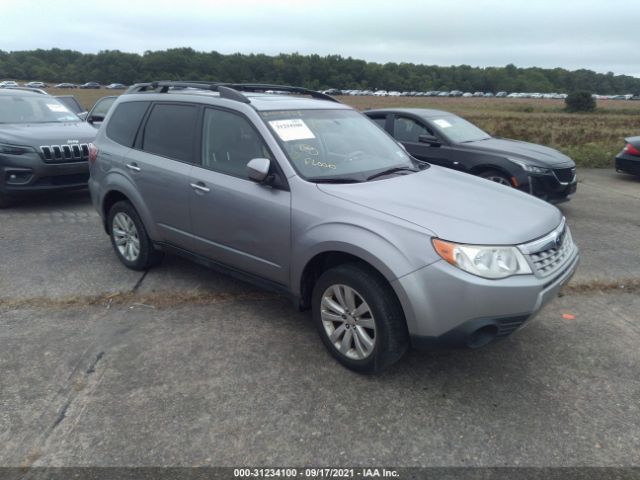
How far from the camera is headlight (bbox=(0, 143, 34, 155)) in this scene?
276 inches

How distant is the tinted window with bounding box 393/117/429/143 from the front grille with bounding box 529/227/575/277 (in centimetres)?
465

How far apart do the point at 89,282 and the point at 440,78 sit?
395 ft

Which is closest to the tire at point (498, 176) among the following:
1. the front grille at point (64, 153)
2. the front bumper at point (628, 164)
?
the front bumper at point (628, 164)

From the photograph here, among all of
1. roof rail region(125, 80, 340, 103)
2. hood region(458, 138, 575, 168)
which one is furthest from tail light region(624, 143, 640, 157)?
roof rail region(125, 80, 340, 103)

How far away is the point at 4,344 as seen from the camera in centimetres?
362

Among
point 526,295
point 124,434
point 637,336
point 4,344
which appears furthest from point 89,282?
point 637,336

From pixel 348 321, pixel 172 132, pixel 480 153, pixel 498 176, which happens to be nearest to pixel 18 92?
pixel 172 132

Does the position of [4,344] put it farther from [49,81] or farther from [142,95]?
[49,81]

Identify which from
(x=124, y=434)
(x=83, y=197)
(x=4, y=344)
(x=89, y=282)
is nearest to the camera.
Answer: (x=124, y=434)

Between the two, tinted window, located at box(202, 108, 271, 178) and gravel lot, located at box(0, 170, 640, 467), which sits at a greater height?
tinted window, located at box(202, 108, 271, 178)

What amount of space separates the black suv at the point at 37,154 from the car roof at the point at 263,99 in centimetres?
301

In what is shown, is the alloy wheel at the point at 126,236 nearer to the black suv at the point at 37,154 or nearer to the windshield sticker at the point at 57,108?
the black suv at the point at 37,154

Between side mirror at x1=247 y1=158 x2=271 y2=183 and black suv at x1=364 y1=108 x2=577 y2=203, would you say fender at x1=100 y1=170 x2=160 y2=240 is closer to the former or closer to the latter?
side mirror at x1=247 y1=158 x2=271 y2=183

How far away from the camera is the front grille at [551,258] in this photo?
Result: 9.67 ft
